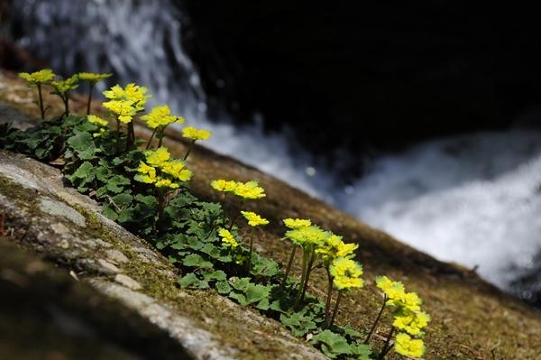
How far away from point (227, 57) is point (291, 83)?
1.07 metres

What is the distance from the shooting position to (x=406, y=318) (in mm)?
2521

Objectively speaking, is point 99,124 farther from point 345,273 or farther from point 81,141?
point 345,273

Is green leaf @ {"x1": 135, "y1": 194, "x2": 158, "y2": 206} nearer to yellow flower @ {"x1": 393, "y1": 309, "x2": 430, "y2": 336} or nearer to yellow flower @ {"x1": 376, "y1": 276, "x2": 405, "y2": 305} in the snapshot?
yellow flower @ {"x1": 376, "y1": 276, "x2": 405, "y2": 305}

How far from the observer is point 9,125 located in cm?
351

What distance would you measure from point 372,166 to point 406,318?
721 centimetres

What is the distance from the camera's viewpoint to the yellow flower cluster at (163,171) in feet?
9.31

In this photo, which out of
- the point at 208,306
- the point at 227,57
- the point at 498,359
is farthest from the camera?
the point at 227,57

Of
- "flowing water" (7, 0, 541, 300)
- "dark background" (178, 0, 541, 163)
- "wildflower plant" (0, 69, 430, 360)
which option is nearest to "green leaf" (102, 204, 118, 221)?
"wildflower plant" (0, 69, 430, 360)

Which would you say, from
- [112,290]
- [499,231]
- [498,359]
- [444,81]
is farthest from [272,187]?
[444,81]

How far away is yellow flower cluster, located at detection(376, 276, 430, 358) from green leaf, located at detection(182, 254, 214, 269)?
750 millimetres

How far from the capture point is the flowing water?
8.06 metres

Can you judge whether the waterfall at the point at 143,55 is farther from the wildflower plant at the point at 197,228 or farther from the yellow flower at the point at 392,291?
the yellow flower at the point at 392,291

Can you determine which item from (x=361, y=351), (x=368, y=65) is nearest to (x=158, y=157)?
(x=361, y=351)

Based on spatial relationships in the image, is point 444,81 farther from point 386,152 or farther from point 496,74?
point 386,152
